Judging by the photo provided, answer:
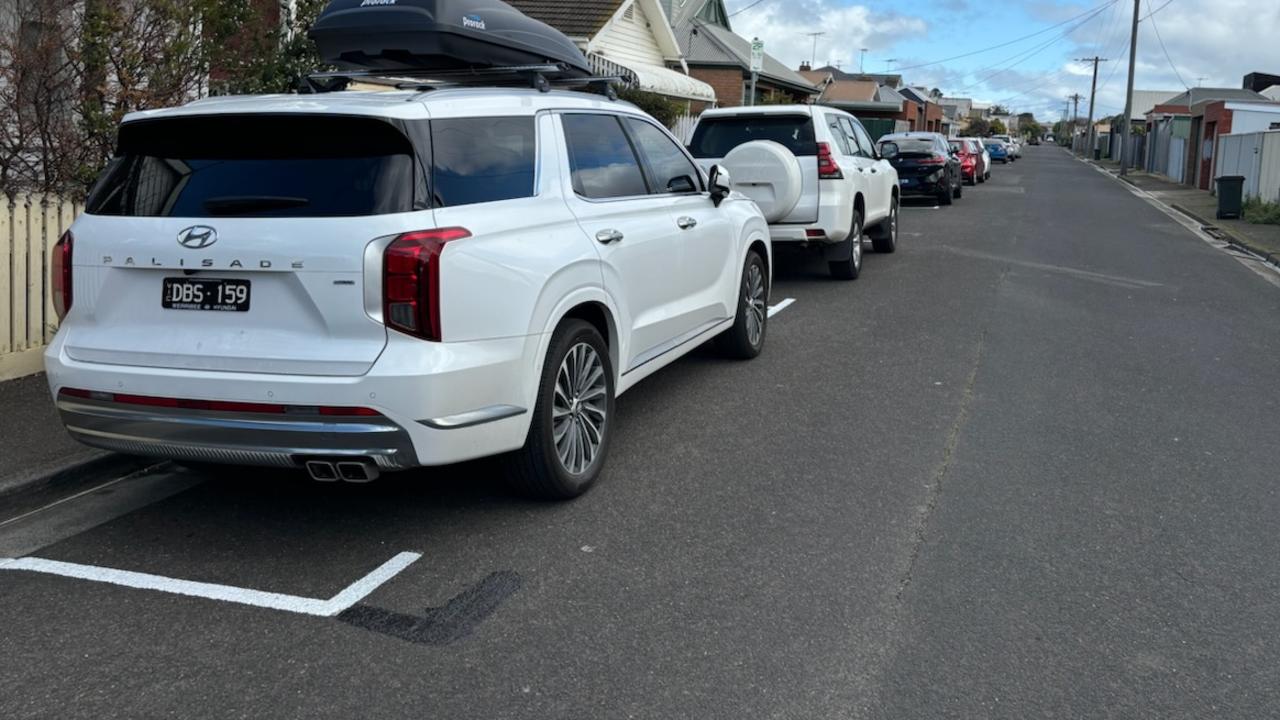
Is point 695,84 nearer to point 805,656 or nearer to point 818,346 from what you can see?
point 818,346

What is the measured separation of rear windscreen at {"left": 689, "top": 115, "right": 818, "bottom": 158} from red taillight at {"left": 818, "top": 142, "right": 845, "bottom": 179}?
68 mm

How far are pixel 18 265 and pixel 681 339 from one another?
4.29 metres

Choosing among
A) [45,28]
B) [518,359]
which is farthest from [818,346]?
[45,28]

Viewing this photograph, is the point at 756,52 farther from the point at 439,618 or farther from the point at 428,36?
the point at 439,618

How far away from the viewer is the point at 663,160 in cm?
680

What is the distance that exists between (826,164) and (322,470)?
27.6 feet

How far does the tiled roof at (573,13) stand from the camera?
2466 cm

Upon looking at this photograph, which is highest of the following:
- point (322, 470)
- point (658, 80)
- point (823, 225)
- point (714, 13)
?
point (714, 13)

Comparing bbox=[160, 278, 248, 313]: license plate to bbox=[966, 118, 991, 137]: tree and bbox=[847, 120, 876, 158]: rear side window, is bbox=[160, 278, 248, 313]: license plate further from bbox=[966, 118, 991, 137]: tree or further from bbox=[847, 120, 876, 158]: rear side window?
bbox=[966, 118, 991, 137]: tree

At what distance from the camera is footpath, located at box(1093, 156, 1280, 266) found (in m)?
17.5

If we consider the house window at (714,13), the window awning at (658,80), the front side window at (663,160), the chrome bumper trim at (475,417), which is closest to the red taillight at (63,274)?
the chrome bumper trim at (475,417)

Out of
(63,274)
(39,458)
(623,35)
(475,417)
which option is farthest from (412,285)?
(623,35)

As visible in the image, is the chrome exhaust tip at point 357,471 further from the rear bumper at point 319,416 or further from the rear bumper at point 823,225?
the rear bumper at point 823,225

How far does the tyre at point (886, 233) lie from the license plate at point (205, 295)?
38.2 feet
